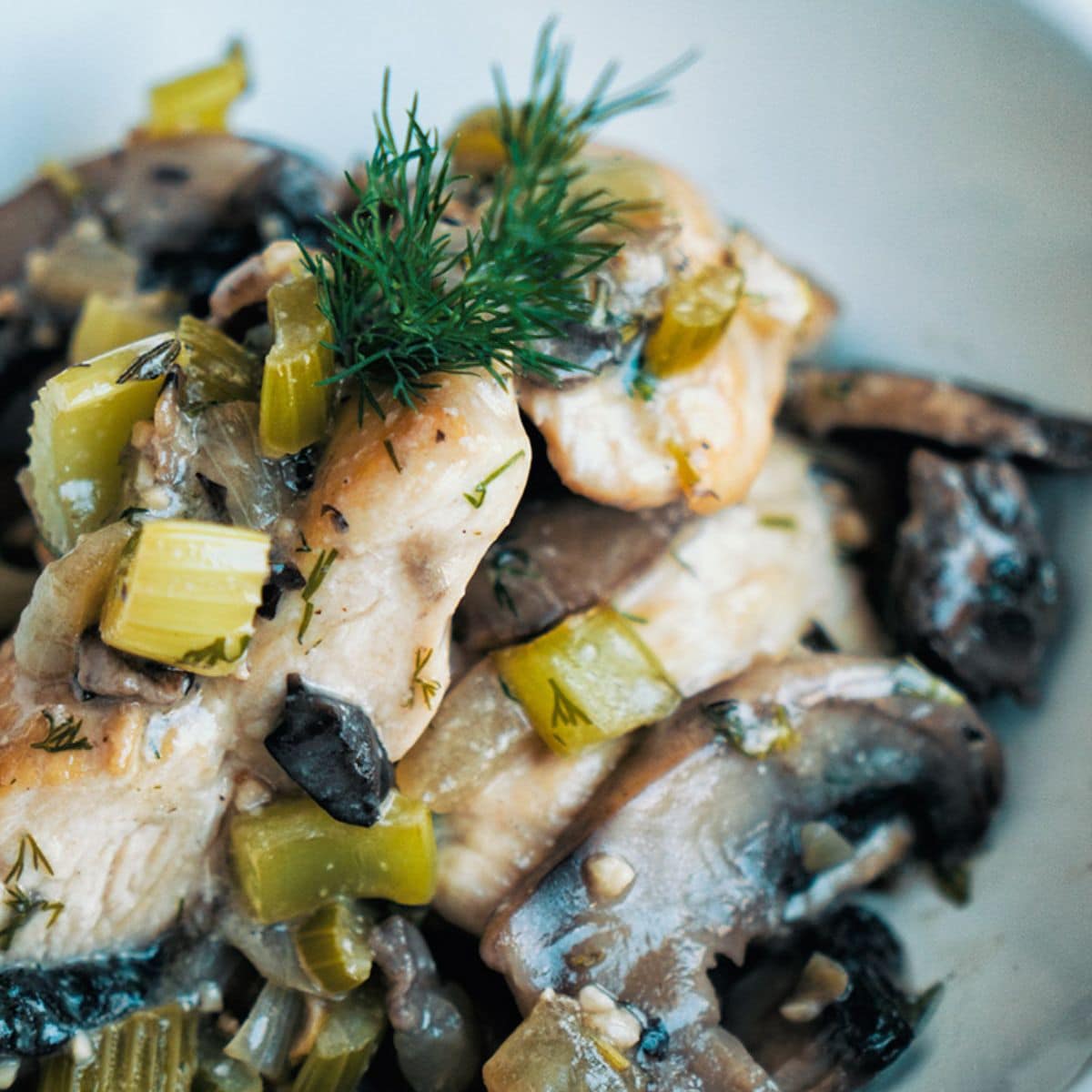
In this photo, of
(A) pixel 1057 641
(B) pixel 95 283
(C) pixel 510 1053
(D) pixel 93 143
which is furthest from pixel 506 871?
(D) pixel 93 143

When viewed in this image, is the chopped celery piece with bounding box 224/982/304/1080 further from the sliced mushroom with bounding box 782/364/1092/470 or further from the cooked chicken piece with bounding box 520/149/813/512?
the sliced mushroom with bounding box 782/364/1092/470

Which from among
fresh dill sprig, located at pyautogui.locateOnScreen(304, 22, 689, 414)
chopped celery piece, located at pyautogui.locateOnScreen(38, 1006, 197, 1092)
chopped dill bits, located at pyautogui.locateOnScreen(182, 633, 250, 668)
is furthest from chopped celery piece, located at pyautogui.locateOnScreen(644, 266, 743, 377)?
chopped celery piece, located at pyautogui.locateOnScreen(38, 1006, 197, 1092)

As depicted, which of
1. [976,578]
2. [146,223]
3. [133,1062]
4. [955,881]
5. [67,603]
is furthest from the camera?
[146,223]

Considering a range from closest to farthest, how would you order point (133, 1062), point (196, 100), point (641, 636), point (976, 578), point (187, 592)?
point (187, 592) → point (133, 1062) → point (641, 636) → point (976, 578) → point (196, 100)

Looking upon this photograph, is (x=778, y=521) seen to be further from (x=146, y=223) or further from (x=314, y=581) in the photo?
(x=146, y=223)

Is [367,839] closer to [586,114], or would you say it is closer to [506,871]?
[506,871]

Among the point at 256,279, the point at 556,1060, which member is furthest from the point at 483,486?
the point at 556,1060
